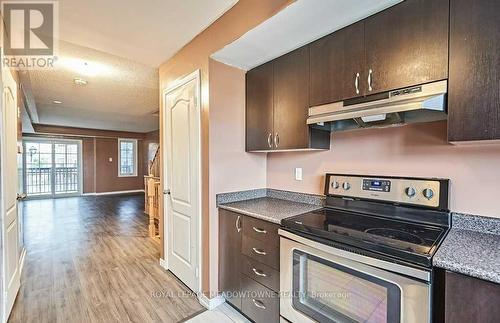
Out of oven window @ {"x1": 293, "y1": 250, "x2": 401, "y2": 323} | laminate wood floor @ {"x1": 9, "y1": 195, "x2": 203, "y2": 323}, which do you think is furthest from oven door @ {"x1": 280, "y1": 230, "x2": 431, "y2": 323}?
laminate wood floor @ {"x1": 9, "y1": 195, "x2": 203, "y2": 323}

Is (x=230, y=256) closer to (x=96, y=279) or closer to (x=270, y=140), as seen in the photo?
(x=270, y=140)

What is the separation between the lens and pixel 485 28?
1.07m

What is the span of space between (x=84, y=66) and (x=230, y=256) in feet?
9.43

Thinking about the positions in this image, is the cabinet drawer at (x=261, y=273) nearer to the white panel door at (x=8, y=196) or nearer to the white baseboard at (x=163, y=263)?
the white baseboard at (x=163, y=263)

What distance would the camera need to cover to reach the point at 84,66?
9.71ft

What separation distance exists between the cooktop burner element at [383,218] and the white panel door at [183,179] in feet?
3.67

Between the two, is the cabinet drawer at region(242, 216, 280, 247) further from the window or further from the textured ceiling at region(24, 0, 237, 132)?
the window

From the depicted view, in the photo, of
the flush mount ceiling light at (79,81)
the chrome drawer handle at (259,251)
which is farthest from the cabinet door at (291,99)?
the flush mount ceiling light at (79,81)

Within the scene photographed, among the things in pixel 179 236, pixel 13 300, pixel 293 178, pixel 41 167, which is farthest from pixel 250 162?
pixel 41 167

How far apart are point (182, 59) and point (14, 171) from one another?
1.95m

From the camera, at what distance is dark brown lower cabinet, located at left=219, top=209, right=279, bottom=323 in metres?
1.68

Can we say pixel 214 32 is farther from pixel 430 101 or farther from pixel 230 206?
pixel 430 101

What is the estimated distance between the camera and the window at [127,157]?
31.6 ft

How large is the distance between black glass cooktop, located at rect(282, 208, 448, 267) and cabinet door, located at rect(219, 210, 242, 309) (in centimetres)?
59
